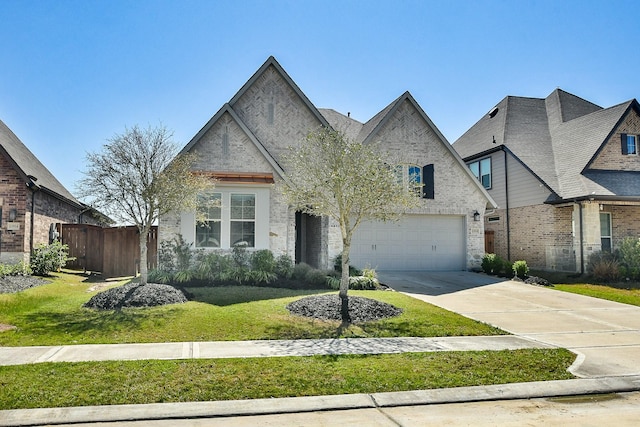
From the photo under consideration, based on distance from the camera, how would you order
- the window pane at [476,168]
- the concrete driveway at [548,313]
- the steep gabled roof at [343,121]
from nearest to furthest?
the concrete driveway at [548,313] < the steep gabled roof at [343,121] < the window pane at [476,168]

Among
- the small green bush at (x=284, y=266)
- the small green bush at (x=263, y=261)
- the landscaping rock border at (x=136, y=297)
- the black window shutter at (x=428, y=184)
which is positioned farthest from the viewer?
the black window shutter at (x=428, y=184)

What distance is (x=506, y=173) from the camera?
74.2 feet

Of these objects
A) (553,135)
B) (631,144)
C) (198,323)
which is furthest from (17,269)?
(631,144)

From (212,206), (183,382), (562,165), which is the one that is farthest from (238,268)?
(562,165)

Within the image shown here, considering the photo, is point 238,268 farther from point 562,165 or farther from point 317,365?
A: point 562,165

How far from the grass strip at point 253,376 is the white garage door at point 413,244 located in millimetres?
11524

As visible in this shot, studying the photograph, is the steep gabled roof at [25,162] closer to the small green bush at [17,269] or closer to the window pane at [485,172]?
the small green bush at [17,269]

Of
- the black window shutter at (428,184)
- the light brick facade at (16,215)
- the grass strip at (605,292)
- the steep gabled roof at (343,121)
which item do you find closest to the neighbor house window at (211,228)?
the light brick facade at (16,215)

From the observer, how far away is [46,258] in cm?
1625

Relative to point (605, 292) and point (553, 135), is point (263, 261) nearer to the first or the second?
point (605, 292)

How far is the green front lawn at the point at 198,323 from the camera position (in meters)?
8.38

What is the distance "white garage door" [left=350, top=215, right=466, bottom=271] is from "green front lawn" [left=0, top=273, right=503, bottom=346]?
23.5ft

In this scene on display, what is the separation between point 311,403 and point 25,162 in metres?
17.9

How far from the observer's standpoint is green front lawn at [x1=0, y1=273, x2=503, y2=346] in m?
8.38
